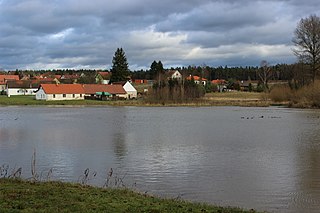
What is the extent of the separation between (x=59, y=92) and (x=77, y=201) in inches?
2920

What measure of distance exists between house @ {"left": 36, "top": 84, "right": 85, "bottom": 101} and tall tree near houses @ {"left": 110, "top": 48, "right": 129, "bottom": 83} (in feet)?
49.9

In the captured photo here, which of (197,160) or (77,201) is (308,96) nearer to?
(197,160)

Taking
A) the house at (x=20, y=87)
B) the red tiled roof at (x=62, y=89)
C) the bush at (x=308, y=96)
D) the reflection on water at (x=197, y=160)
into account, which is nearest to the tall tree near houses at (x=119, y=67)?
the red tiled roof at (x=62, y=89)

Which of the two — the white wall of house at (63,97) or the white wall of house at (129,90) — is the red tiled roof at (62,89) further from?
the white wall of house at (129,90)

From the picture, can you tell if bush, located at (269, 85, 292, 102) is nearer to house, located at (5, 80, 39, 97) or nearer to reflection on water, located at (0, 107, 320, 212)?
reflection on water, located at (0, 107, 320, 212)

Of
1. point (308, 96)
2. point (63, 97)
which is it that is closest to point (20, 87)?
point (63, 97)

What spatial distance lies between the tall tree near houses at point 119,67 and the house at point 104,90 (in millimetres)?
10681

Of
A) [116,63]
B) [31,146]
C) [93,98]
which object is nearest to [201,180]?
[31,146]

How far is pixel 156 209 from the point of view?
301 inches

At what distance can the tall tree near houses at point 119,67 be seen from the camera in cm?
9644

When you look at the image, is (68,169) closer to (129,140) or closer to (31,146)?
(31,146)

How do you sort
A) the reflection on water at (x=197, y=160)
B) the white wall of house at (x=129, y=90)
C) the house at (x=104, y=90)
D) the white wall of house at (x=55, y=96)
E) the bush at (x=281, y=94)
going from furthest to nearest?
the white wall of house at (x=129, y=90) < the house at (x=104, y=90) < the white wall of house at (x=55, y=96) < the bush at (x=281, y=94) < the reflection on water at (x=197, y=160)

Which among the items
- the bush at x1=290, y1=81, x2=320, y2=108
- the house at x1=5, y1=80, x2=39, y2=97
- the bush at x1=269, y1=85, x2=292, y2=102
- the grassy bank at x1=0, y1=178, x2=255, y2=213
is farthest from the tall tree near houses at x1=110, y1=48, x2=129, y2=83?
the grassy bank at x1=0, y1=178, x2=255, y2=213

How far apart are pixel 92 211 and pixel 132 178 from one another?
228 inches
